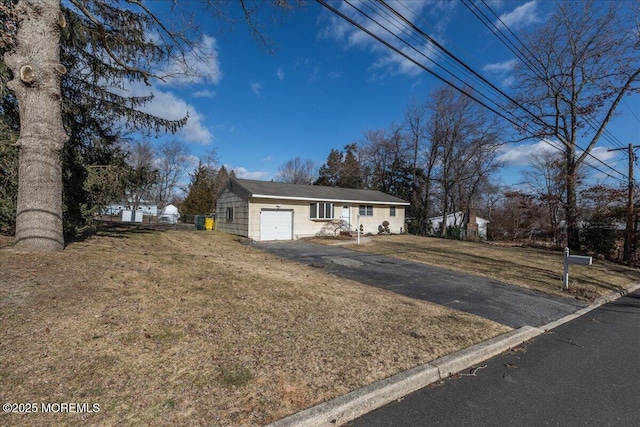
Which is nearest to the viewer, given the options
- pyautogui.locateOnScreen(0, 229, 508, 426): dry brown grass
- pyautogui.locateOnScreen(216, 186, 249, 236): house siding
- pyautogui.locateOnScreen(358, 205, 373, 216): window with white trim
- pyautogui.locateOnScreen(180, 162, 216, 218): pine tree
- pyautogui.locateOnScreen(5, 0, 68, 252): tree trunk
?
pyautogui.locateOnScreen(0, 229, 508, 426): dry brown grass

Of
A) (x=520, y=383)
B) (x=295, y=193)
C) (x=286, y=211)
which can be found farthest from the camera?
(x=295, y=193)

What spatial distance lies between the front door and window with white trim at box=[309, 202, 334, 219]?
1347 mm

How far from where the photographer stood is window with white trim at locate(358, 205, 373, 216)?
20703mm

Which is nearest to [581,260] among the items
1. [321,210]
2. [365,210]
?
[321,210]

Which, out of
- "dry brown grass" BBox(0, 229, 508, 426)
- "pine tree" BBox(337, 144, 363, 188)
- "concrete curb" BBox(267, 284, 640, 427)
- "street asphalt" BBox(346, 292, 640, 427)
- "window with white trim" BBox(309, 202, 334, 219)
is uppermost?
"pine tree" BBox(337, 144, 363, 188)

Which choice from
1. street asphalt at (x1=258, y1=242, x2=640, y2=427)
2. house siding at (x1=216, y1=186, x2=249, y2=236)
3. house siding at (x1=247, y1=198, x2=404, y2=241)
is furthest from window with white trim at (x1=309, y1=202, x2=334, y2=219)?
street asphalt at (x1=258, y1=242, x2=640, y2=427)

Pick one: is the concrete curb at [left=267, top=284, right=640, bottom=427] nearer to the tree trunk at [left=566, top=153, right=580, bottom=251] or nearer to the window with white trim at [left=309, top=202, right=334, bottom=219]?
the window with white trim at [left=309, top=202, right=334, bottom=219]

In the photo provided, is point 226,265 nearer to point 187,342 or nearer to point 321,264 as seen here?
point 321,264

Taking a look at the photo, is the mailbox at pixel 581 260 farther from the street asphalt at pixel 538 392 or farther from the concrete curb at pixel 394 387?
the concrete curb at pixel 394 387

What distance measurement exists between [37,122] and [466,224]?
2923 centimetres

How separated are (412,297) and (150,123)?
9.54 m

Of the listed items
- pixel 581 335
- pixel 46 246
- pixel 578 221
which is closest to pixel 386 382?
pixel 581 335

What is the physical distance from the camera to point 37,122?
5430 millimetres

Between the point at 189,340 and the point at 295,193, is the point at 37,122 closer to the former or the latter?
the point at 189,340
